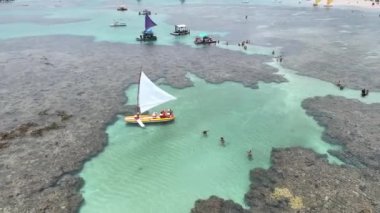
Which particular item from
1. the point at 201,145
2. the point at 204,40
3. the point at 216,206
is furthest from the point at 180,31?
the point at 216,206

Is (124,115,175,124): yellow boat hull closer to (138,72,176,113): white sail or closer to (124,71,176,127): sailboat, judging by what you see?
(124,71,176,127): sailboat

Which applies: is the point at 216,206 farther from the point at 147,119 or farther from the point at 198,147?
the point at 147,119

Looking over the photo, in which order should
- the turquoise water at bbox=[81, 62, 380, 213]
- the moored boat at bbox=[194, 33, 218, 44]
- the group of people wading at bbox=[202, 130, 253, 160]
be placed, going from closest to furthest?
1. the turquoise water at bbox=[81, 62, 380, 213]
2. the group of people wading at bbox=[202, 130, 253, 160]
3. the moored boat at bbox=[194, 33, 218, 44]

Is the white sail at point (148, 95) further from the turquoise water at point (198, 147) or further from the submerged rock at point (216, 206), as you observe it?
the submerged rock at point (216, 206)

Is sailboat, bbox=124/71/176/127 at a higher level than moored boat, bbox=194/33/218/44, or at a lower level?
lower

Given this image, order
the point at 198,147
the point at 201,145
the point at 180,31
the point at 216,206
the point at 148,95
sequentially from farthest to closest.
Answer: the point at 180,31, the point at 148,95, the point at 201,145, the point at 198,147, the point at 216,206

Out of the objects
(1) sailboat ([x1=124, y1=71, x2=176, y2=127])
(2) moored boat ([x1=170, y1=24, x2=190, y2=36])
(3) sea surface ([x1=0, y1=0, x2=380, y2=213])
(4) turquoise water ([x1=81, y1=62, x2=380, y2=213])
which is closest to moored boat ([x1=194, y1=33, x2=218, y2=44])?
(2) moored boat ([x1=170, y1=24, x2=190, y2=36])

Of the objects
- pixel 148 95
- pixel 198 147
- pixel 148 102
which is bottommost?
pixel 198 147

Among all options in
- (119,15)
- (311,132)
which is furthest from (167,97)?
(119,15)
